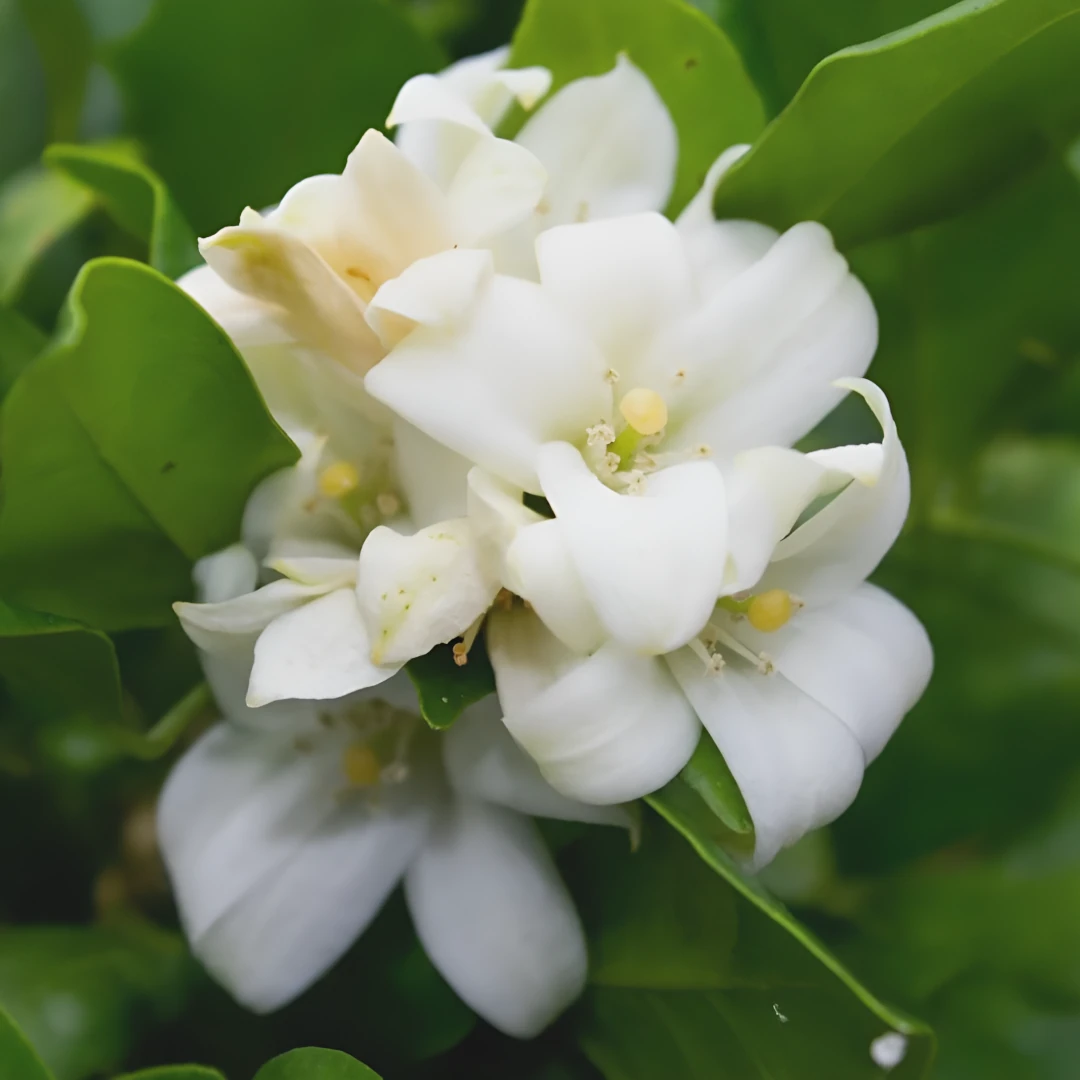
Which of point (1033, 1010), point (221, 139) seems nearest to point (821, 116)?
point (221, 139)

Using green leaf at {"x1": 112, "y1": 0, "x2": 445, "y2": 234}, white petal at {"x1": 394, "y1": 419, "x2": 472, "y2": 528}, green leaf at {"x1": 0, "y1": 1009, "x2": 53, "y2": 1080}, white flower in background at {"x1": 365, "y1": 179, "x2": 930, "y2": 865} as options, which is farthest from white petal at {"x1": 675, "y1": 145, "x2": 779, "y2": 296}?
green leaf at {"x1": 0, "y1": 1009, "x2": 53, "y2": 1080}

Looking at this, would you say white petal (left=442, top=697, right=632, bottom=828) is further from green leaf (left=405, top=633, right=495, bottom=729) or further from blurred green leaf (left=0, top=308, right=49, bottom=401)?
blurred green leaf (left=0, top=308, right=49, bottom=401)

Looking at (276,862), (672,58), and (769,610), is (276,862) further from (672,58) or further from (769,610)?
(672,58)

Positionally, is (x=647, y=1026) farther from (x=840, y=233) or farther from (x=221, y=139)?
(x=221, y=139)

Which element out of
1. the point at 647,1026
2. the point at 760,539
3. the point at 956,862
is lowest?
the point at 956,862

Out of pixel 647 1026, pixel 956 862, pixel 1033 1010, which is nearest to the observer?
pixel 647 1026

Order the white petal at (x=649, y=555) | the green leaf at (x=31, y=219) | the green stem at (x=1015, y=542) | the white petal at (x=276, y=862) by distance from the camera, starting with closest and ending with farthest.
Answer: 1. the white petal at (x=649, y=555)
2. the white petal at (x=276, y=862)
3. the green leaf at (x=31, y=219)
4. the green stem at (x=1015, y=542)

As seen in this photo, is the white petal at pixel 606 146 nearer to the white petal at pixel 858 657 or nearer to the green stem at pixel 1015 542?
the white petal at pixel 858 657

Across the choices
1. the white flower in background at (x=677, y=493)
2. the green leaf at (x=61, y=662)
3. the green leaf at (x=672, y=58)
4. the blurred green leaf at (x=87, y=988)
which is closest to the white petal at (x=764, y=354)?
the white flower in background at (x=677, y=493)

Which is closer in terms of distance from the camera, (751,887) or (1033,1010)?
(751,887)
